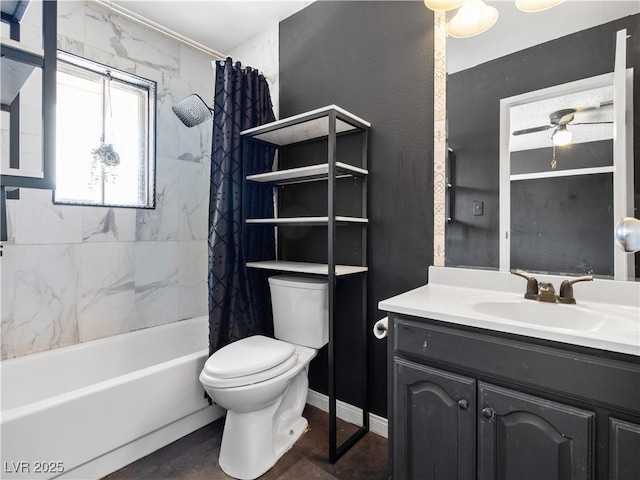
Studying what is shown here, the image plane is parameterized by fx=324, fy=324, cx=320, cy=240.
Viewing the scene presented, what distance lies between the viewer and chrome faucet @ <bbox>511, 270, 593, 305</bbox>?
1167 mm

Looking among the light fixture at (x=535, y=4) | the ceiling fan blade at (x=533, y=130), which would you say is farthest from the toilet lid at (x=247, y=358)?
the light fixture at (x=535, y=4)

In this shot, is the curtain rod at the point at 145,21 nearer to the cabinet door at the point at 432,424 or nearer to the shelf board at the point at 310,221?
the shelf board at the point at 310,221

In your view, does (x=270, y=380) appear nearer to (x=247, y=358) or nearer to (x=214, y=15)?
(x=247, y=358)

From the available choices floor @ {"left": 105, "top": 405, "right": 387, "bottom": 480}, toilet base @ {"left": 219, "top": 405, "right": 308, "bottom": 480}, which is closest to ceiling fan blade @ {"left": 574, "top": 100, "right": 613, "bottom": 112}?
floor @ {"left": 105, "top": 405, "right": 387, "bottom": 480}

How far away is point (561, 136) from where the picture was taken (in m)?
1.30

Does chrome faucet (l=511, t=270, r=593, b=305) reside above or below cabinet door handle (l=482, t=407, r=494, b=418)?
above

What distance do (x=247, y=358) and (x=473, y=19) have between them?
184 cm

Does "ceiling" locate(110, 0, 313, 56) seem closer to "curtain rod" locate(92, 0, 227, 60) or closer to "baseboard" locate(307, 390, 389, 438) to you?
"curtain rod" locate(92, 0, 227, 60)

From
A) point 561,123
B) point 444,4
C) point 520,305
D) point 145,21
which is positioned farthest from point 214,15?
point 520,305

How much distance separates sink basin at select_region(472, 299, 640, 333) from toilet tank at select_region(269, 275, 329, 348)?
0.79 metres

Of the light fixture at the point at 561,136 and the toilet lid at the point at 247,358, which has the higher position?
the light fixture at the point at 561,136

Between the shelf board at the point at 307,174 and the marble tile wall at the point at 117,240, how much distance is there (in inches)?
32.6

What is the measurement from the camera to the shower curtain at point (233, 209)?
184cm

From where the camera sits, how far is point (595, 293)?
3.90ft
